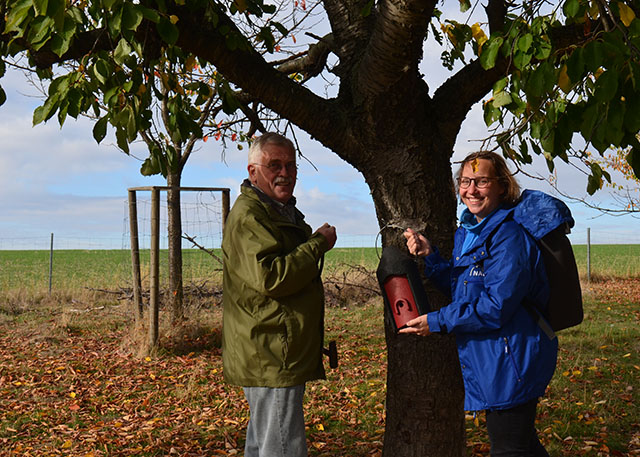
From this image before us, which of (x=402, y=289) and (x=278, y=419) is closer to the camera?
(x=278, y=419)

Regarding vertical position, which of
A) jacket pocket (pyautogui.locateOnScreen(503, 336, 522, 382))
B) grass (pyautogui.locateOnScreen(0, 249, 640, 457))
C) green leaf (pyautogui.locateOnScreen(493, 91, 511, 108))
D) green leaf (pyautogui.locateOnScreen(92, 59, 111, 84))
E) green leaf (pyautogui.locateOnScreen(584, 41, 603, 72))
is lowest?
grass (pyautogui.locateOnScreen(0, 249, 640, 457))

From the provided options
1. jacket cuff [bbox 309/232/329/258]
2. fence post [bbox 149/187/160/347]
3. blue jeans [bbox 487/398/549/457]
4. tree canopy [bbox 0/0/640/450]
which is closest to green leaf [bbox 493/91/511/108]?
tree canopy [bbox 0/0/640/450]

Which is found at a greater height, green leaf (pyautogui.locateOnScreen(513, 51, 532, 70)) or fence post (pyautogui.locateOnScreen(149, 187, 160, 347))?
green leaf (pyautogui.locateOnScreen(513, 51, 532, 70))

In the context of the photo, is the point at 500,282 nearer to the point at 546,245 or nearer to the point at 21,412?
the point at 546,245

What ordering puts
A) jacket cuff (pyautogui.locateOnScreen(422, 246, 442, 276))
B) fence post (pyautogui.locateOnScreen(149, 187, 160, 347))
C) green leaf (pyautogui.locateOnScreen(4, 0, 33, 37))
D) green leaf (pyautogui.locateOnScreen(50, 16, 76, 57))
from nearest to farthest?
green leaf (pyautogui.locateOnScreen(4, 0, 33, 37)) → green leaf (pyautogui.locateOnScreen(50, 16, 76, 57)) → jacket cuff (pyautogui.locateOnScreen(422, 246, 442, 276)) → fence post (pyautogui.locateOnScreen(149, 187, 160, 347))

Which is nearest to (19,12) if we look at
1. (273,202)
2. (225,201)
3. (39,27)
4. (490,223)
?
(39,27)

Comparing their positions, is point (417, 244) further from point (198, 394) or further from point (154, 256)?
point (154, 256)

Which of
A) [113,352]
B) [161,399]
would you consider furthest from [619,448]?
[113,352]

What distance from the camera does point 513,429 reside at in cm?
269

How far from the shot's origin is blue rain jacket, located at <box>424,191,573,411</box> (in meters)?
2.61

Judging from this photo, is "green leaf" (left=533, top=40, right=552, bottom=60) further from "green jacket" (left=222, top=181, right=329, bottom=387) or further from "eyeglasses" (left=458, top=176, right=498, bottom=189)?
"green jacket" (left=222, top=181, right=329, bottom=387)

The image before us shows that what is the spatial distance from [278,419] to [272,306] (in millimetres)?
564

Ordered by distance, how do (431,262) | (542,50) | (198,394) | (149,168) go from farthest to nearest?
(198,394) → (149,168) → (431,262) → (542,50)

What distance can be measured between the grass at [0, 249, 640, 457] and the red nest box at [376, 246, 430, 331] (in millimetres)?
1874
